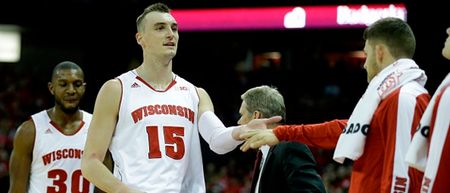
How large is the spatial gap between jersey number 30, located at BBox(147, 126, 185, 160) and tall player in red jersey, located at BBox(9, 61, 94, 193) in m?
1.41

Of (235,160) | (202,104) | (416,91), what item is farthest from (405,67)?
(235,160)

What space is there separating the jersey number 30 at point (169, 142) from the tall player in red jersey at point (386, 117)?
45.8 inches

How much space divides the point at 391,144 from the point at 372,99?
271mm

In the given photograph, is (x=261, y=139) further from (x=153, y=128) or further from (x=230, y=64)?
(x=230, y=64)

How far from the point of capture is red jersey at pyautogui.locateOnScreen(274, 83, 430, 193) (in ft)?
12.8

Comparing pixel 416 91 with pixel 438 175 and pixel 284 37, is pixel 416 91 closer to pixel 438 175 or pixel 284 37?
pixel 438 175

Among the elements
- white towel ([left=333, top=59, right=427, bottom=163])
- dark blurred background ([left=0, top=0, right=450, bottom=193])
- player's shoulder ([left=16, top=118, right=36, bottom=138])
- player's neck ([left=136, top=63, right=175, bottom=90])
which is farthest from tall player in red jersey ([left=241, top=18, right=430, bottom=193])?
dark blurred background ([left=0, top=0, right=450, bottom=193])

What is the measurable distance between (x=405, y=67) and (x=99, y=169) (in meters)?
1.84

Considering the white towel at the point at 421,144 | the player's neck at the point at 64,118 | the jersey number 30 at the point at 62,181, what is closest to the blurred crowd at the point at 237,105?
the player's neck at the point at 64,118

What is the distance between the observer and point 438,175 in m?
3.56

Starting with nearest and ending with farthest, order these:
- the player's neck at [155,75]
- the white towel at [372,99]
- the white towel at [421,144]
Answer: the white towel at [421,144] < the white towel at [372,99] < the player's neck at [155,75]

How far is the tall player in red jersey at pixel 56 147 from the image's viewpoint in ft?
20.1

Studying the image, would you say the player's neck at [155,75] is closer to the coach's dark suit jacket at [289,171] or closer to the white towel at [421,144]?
the coach's dark suit jacket at [289,171]

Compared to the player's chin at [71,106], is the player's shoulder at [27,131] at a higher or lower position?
lower
